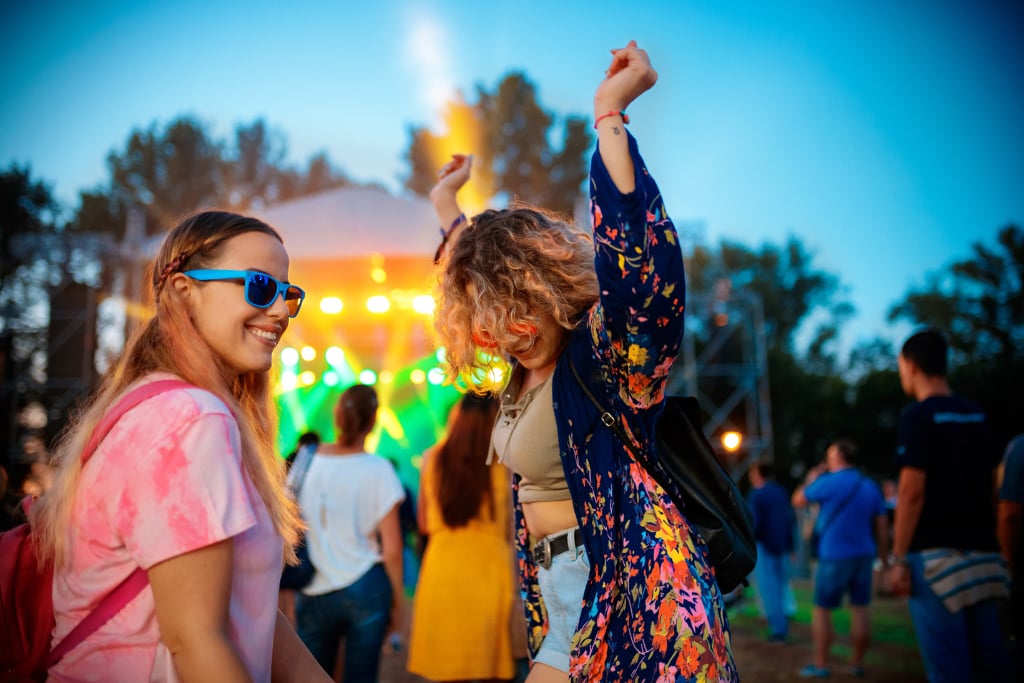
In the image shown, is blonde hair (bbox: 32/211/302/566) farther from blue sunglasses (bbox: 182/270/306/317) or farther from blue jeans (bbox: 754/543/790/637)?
blue jeans (bbox: 754/543/790/637)

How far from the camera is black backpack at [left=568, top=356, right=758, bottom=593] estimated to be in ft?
5.46

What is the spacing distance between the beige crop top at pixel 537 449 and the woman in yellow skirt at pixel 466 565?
1.99m

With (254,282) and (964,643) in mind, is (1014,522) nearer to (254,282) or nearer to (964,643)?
(964,643)

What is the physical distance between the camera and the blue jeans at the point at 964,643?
11.0 ft

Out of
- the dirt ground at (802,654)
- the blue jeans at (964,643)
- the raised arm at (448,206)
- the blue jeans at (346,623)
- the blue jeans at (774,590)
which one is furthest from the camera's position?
the blue jeans at (774,590)

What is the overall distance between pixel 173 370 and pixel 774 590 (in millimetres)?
8360

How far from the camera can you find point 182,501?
124cm

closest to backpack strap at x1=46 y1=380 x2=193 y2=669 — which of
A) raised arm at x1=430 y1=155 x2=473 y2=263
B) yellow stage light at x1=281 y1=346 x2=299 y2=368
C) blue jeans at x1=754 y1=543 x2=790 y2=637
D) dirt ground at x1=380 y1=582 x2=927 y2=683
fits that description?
raised arm at x1=430 y1=155 x2=473 y2=263

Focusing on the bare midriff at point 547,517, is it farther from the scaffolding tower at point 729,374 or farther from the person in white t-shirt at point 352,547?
the scaffolding tower at point 729,374

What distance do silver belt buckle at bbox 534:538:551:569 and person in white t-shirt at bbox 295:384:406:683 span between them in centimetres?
247

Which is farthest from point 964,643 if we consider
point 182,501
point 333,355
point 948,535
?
point 333,355

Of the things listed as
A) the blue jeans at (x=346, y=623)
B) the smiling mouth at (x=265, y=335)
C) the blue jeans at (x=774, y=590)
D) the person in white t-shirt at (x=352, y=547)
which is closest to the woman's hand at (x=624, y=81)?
the smiling mouth at (x=265, y=335)

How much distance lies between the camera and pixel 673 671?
147cm

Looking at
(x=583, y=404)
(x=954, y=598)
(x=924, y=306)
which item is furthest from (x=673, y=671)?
(x=924, y=306)
